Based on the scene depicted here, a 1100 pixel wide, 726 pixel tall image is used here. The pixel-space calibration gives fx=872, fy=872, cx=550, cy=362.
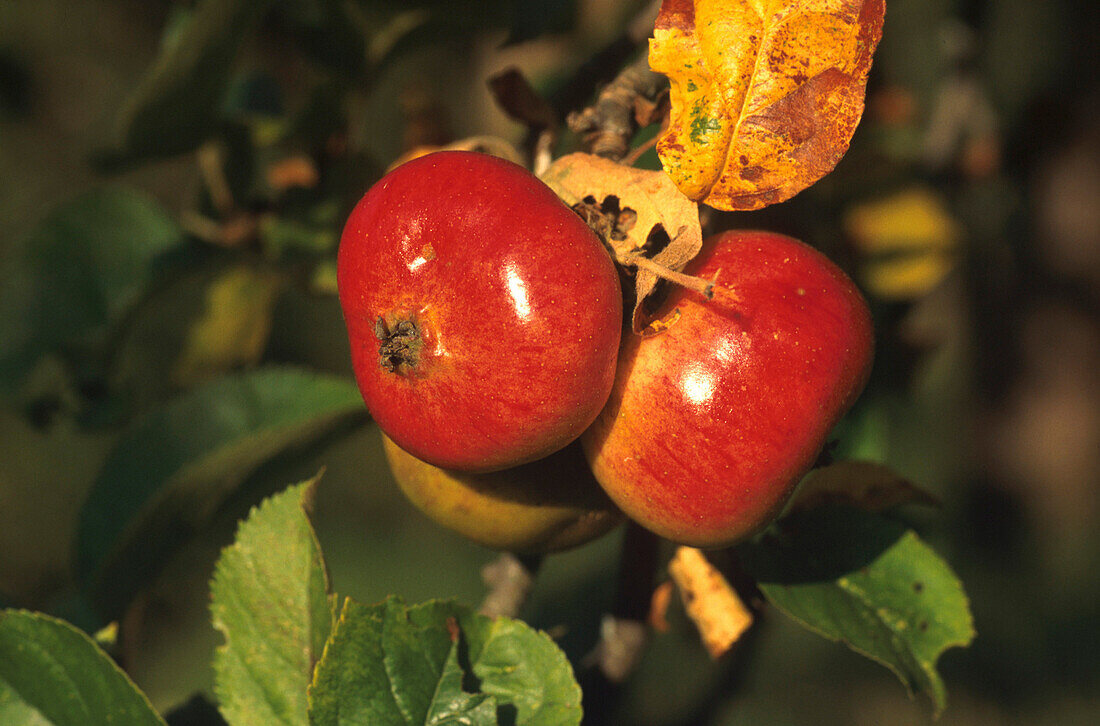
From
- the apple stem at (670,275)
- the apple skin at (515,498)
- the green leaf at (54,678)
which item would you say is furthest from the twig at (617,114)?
the green leaf at (54,678)

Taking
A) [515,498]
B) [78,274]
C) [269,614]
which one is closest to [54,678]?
[269,614]

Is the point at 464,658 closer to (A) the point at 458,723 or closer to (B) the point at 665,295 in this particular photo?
(A) the point at 458,723

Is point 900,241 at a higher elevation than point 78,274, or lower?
lower

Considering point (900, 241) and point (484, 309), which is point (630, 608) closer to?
point (484, 309)

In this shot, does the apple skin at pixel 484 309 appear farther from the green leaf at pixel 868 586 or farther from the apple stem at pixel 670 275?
the green leaf at pixel 868 586

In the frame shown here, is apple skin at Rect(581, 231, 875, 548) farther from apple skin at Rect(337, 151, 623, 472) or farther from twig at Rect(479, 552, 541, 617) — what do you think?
twig at Rect(479, 552, 541, 617)

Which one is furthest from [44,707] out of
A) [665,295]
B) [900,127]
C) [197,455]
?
[900,127]

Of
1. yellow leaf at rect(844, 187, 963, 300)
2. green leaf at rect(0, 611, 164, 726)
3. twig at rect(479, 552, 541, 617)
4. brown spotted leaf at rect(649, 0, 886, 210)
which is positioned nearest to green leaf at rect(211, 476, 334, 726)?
green leaf at rect(0, 611, 164, 726)
